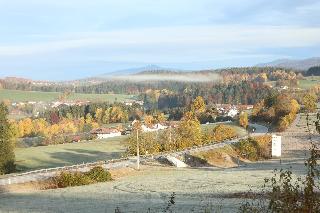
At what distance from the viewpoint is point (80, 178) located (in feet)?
180

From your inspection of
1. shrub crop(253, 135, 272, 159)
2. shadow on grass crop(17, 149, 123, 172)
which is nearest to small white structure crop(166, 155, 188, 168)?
shadow on grass crop(17, 149, 123, 172)

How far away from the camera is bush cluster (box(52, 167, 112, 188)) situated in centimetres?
5419

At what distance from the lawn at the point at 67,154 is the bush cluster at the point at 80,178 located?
1387 inches

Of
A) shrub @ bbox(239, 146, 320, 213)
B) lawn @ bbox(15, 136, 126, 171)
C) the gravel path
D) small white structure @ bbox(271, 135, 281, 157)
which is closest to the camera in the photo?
shrub @ bbox(239, 146, 320, 213)

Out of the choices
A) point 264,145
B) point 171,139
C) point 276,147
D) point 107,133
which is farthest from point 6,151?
point 107,133

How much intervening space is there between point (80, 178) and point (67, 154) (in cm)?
5527

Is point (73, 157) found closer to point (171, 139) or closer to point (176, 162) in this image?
point (171, 139)

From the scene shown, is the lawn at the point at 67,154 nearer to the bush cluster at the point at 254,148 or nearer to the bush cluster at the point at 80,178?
the bush cluster at the point at 254,148

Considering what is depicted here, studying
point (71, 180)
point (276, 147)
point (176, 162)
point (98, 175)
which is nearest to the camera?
point (71, 180)

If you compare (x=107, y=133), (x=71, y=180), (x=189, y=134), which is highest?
(x=71, y=180)

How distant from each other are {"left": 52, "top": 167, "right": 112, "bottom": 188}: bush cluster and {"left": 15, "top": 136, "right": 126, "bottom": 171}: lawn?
3522 cm

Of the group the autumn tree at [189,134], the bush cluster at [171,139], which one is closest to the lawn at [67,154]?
the bush cluster at [171,139]

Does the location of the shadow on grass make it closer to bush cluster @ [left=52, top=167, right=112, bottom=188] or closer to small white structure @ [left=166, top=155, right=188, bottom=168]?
small white structure @ [left=166, top=155, right=188, bottom=168]

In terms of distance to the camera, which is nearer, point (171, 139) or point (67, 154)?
point (171, 139)
